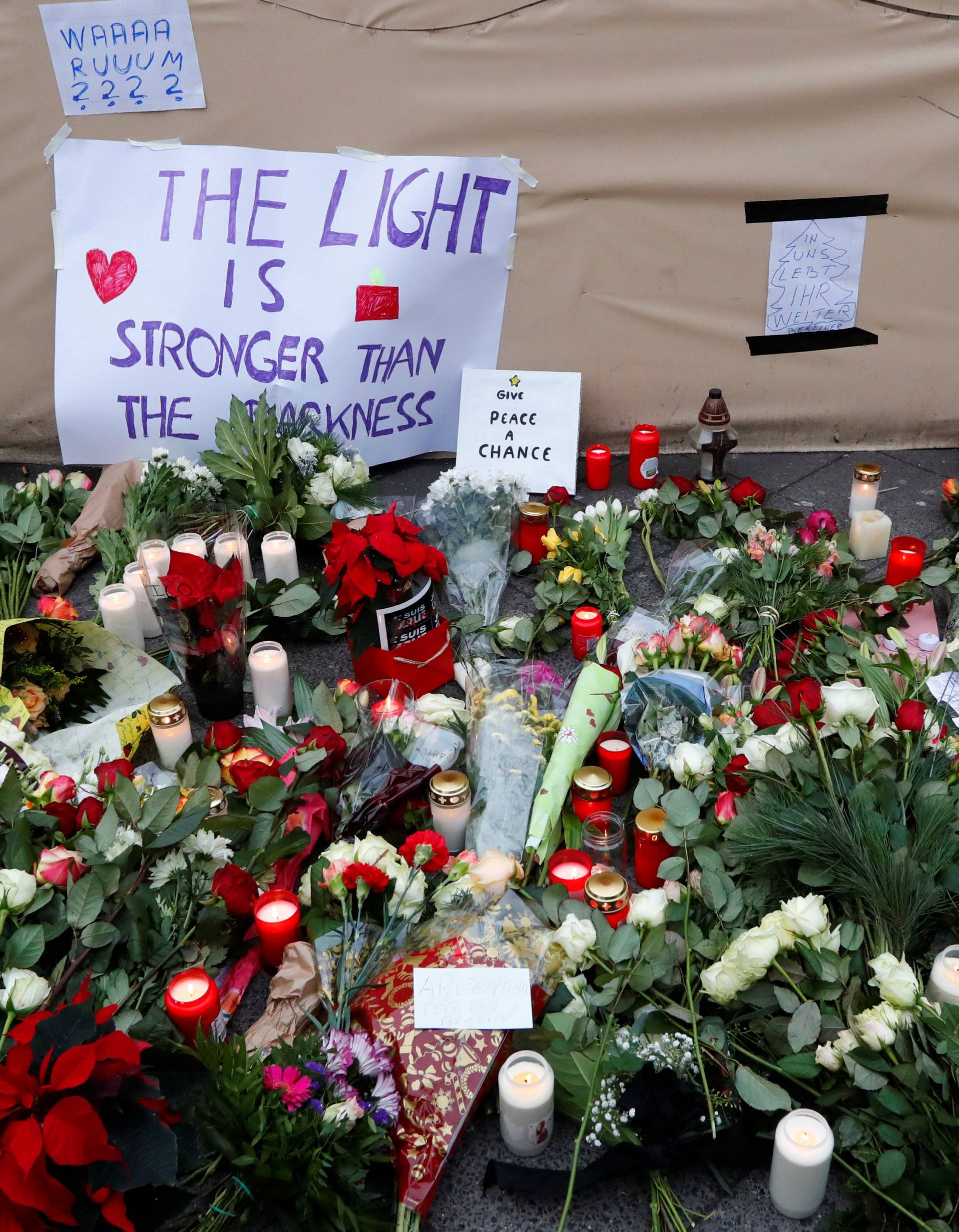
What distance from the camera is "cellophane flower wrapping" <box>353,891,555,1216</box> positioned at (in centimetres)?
113

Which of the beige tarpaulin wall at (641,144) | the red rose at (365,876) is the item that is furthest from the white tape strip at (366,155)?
the red rose at (365,876)

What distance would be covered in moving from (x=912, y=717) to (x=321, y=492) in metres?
1.42

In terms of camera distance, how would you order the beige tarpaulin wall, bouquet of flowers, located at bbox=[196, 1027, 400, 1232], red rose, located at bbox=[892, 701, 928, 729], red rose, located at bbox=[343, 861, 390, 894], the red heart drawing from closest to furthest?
bouquet of flowers, located at bbox=[196, 1027, 400, 1232], red rose, located at bbox=[343, 861, 390, 894], red rose, located at bbox=[892, 701, 928, 729], the beige tarpaulin wall, the red heart drawing

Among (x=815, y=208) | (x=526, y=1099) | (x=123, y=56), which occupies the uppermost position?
(x=123, y=56)

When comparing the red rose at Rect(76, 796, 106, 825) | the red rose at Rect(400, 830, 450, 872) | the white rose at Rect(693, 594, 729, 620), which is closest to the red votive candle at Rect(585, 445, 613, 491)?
the white rose at Rect(693, 594, 729, 620)

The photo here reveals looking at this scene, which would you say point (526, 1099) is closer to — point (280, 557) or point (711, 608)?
point (711, 608)

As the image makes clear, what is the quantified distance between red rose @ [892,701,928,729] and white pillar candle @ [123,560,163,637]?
1.36m

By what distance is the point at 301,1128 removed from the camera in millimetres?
1044

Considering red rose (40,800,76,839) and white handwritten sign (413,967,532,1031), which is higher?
red rose (40,800,76,839)

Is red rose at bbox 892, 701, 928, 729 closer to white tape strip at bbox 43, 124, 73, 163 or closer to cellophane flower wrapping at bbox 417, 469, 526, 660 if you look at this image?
cellophane flower wrapping at bbox 417, 469, 526, 660

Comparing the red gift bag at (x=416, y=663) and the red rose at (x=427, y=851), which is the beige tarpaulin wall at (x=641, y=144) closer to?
the red gift bag at (x=416, y=663)

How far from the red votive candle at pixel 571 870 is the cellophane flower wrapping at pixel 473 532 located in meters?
0.75

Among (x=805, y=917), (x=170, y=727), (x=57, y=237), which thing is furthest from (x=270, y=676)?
(x=57, y=237)

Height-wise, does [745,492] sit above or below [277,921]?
above
